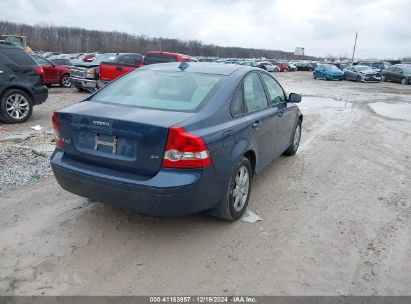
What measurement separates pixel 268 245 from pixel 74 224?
6.50 ft

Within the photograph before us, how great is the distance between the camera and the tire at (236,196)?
12.3 feet

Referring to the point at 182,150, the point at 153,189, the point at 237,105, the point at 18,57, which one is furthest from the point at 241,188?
the point at 18,57

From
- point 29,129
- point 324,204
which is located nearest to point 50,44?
point 29,129

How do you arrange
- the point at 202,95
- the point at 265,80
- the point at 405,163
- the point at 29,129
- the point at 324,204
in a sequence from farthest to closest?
the point at 29,129
the point at 405,163
the point at 265,80
the point at 324,204
the point at 202,95

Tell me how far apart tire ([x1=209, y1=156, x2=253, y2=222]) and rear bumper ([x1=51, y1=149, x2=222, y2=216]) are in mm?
261

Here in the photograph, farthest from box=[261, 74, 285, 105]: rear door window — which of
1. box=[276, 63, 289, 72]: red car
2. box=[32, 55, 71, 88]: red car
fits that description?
box=[276, 63, 289, 72]: red car

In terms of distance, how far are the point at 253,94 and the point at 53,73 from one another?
1425 centimetres

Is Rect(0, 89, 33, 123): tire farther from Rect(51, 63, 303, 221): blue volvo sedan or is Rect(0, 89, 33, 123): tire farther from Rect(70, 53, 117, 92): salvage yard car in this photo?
Rect(70, 53, 117, 92): salvage yard car

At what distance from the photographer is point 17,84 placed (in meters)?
8.52

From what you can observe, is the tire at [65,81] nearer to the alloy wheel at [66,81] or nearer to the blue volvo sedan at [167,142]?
the alloy wheel at [66,81]

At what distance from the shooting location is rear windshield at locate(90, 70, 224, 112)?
12.2ft

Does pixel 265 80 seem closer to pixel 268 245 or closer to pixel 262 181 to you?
pixel 262 181

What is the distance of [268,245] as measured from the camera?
140 inches

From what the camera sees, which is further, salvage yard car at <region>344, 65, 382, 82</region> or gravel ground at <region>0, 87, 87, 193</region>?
salvage yard car at <region>344, 65, 382, 82</region>
